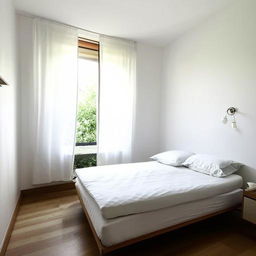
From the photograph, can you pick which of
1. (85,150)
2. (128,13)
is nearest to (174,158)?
(85,150)

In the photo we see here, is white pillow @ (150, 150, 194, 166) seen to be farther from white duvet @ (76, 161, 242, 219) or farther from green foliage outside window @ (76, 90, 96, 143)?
green foliage outside window @ (76, 90, 96, 143)

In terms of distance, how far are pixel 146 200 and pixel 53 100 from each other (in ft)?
6.82

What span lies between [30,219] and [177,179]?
1.87 metres

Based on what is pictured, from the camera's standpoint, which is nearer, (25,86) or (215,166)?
(215,166)

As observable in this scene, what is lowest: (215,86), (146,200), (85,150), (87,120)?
(146,200)

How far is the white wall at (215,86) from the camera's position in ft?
7.25

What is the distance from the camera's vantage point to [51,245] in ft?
5.72

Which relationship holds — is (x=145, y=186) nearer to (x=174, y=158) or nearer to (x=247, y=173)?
(x=174, y=158)

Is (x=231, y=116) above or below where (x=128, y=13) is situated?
below

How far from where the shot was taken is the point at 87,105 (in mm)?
3445

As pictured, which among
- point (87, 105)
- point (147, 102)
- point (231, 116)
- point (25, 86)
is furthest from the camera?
point (147, 102)

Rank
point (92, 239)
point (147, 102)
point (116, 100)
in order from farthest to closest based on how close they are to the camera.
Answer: point (147, 102) < point (116, 100) < point (92, 239)

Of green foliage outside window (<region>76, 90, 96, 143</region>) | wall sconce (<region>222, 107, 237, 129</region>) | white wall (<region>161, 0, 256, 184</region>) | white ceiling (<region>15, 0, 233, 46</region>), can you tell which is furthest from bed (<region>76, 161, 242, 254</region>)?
white ceiling (<region>15, 0, 233, 46</region>)

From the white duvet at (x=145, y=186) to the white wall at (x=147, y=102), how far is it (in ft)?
3.62
